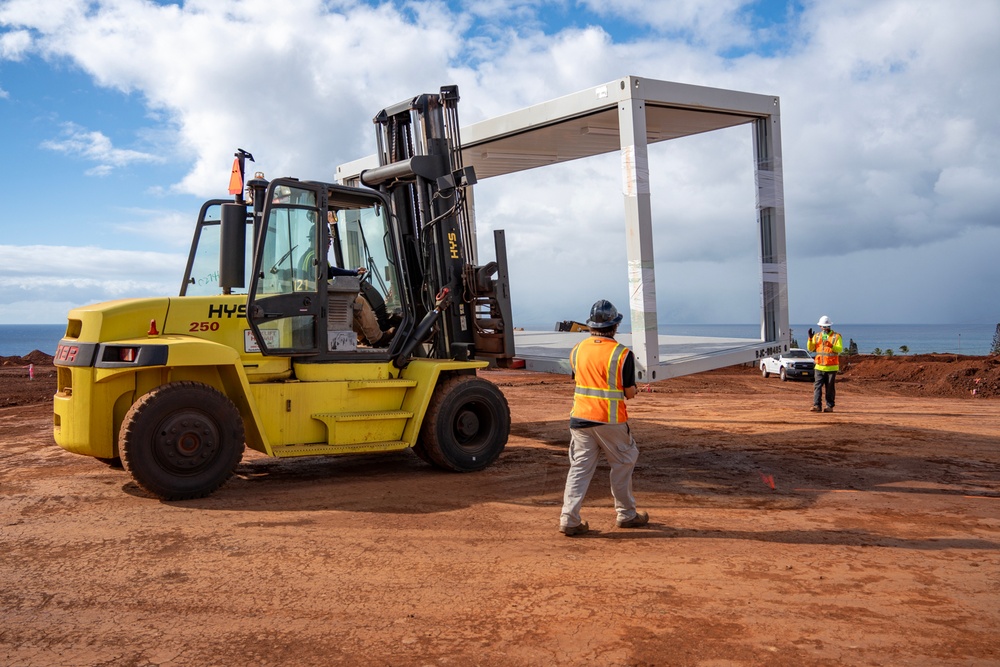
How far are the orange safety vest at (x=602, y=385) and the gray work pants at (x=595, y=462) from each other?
4.2 inches

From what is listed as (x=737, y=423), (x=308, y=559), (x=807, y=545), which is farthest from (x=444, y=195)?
(x=737, y=423)

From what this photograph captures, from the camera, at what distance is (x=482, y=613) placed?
4.54 m

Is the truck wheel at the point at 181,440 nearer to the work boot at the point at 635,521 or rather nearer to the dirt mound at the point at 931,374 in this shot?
the work boot at the point at 635,521

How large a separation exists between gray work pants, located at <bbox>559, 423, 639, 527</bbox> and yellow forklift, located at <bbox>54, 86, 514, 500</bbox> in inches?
92.4

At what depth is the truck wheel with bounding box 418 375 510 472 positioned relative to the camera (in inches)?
325

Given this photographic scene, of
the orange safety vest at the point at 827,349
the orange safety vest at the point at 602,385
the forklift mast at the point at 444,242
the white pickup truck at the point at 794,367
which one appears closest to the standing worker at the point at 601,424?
the orange safety vest at the point at 602,385

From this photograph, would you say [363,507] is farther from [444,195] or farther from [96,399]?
[444,195]

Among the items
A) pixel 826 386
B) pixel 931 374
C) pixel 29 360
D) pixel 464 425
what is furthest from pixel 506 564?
pixel 29 360

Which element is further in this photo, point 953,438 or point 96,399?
point 953,438

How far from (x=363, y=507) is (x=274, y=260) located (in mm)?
2498

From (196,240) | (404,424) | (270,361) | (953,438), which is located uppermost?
(196,240)

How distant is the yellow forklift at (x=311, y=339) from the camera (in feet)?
22.9

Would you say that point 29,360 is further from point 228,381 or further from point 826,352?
point 826,352

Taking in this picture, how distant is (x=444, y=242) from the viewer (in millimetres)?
8984
